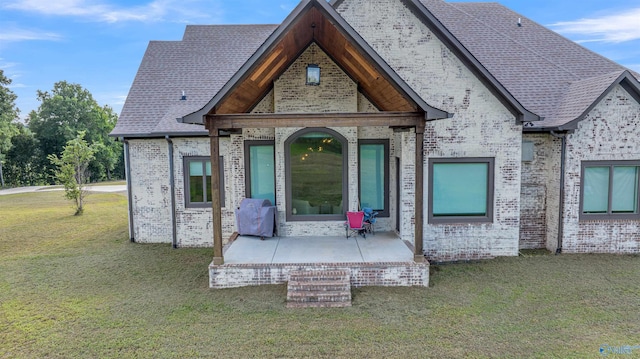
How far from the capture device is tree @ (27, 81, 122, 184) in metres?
36.4

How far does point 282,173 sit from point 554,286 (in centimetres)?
610

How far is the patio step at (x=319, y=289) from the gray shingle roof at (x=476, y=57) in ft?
17.2

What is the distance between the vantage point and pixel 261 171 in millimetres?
9508

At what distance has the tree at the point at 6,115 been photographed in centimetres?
2989

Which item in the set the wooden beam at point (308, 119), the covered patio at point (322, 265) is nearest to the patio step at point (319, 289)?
the covered patio at point (322, 265)

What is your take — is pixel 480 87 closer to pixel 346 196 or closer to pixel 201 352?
pixel 346 196

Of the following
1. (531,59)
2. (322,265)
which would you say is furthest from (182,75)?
(531,59)

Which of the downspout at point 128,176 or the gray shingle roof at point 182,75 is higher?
the gray shingle roof at point 182,75

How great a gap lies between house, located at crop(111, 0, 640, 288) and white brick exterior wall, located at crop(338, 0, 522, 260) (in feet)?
0.08

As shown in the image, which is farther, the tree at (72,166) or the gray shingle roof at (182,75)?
the tree at (72,166)

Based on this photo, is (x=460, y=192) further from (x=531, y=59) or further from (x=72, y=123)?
(x=72, y=123)

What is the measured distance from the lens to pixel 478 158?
28.4 feet

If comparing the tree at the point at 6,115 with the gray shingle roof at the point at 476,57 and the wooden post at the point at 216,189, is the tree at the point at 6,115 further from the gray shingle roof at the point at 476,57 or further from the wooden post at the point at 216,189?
the wooden post at the point at 216,189

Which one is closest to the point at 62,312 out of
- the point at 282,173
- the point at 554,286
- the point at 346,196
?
the point at 282,173
